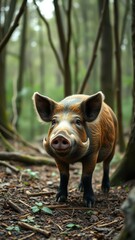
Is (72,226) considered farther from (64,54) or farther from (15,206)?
(64,54)

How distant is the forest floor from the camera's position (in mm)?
3389

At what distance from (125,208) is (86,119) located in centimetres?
209

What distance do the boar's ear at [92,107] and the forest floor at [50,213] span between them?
3.71 feet

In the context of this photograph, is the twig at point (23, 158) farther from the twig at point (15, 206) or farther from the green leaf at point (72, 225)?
the green leaf at point (72, 225)

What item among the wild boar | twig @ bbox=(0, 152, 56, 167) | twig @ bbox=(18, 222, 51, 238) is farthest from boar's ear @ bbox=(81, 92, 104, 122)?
twig @ bbox=(0, 152, 56, 167)

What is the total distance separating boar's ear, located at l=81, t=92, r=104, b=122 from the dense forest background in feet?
11.3

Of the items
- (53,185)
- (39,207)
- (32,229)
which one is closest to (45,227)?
(32,229)

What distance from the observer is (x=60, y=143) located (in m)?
3.67

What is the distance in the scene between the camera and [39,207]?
4.10 metres

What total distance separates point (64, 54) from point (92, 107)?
13.9 ft

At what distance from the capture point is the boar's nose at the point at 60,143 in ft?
12.0

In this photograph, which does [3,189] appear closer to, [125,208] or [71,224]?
[71,224]

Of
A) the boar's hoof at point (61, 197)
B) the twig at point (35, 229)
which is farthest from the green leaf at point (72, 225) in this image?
the boar's hoof at point (61, 197)

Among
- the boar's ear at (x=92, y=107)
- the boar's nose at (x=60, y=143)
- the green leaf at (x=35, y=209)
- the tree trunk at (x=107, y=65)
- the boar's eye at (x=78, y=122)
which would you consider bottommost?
the green leaf at (x=35, y=209)
